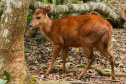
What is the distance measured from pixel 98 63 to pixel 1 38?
4.03 m

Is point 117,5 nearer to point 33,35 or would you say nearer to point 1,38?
point 33,35

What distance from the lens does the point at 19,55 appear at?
3.41 meters

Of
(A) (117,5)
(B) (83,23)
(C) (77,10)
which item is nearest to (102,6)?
(C) (77,10)

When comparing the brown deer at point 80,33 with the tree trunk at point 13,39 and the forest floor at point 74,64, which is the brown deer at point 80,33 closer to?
the forest floor at point 74,64

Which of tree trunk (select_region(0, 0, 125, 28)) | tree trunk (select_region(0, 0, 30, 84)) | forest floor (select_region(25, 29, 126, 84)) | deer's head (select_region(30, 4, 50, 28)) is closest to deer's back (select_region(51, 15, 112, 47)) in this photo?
deer's head (select_region(30, 4, 50, 28))

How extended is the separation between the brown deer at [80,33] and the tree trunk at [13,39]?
2.13 meters

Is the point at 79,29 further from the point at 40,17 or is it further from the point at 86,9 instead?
the point at 86,9

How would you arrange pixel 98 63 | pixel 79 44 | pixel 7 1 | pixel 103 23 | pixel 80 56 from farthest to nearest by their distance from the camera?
1. pixel 80 56
2. pixel 98 63
3. pixel 79 44
4. pixel 103 23
5. pixel 7 1

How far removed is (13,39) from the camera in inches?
127

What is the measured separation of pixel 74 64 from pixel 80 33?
4.77 feet

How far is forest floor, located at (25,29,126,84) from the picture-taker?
523cm

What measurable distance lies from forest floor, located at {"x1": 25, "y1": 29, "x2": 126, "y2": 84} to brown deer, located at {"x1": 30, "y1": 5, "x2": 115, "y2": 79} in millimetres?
265

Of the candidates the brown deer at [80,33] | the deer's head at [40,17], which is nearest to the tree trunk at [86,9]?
the deer's head at [40,17]

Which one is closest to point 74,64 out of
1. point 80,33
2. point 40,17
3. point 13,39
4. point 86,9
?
point 80,33
